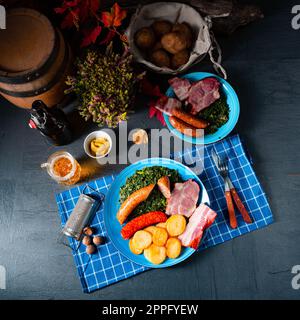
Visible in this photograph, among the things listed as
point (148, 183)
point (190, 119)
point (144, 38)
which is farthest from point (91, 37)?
point (148, 183)

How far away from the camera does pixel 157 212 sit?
5.33 feet

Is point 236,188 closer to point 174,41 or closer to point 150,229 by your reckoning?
point 150,229

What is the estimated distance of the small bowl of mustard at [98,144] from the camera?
5.71ft

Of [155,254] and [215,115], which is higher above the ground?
[215,115]

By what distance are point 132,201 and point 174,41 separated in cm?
78

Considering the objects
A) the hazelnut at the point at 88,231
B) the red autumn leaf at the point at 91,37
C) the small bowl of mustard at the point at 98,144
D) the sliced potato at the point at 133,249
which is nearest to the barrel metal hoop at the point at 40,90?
the red autumn leaf at the point at 91,37

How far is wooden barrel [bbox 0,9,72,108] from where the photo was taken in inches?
56.4

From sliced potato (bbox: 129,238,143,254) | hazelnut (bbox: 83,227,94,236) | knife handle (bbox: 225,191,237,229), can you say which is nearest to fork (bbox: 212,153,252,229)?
knife handle (bbox: 225,191,237,229)

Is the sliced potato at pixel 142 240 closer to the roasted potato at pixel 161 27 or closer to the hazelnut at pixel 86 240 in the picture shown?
the hazelnut at pixel 86 240

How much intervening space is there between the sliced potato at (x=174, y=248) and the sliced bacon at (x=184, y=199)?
0.13 meters
